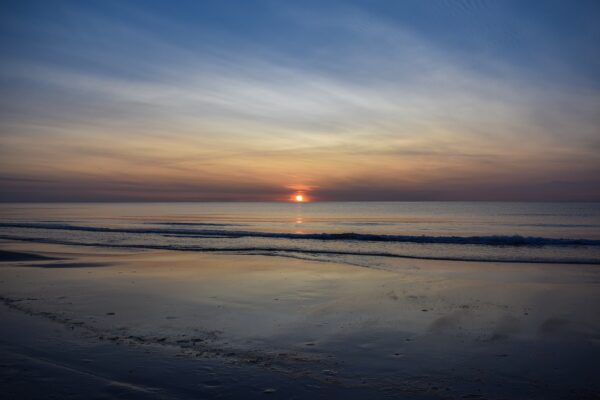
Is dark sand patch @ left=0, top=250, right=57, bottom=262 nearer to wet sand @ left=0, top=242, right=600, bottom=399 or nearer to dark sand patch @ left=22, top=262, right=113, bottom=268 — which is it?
dark sand patch @ left=22, top=262, right=113, bottom=268

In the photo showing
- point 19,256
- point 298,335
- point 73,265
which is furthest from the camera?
point 19,256

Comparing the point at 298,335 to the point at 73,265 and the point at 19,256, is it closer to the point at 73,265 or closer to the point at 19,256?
the point at 73,265

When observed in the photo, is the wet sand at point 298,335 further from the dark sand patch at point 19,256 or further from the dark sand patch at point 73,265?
the dark sand patch at point 19,256

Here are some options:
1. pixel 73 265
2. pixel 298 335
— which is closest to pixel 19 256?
pixel 73 265

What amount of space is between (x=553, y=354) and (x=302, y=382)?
13.6 ft

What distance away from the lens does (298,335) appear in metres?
7.26

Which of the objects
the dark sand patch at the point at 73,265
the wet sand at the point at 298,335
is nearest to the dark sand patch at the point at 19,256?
the dark sand patch at the point at 73,265

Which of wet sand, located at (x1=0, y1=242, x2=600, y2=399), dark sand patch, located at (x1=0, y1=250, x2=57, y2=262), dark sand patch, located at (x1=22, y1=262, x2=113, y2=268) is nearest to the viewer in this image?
wet sand, located at (x1=0, y1=242, x2=600, y2=399)

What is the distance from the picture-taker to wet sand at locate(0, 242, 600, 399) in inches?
201

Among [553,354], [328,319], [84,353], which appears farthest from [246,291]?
[553,354]

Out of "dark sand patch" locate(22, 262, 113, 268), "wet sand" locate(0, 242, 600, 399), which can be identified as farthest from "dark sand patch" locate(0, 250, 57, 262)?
"wet sand" locate(0, 242, 600, 399)

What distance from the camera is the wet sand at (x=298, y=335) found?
5.12m

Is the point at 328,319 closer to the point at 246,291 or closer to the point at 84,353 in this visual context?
the point at 246,291

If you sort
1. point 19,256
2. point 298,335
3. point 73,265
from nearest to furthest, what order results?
1. point 298,335
2. point 73,265
3. point 19,256
